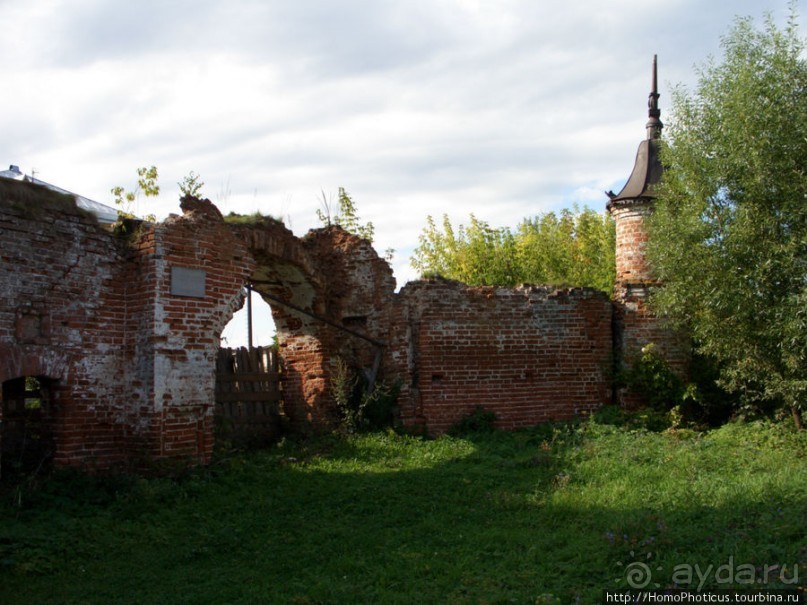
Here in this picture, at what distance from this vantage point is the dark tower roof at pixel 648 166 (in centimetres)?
1250

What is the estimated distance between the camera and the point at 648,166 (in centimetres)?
1277

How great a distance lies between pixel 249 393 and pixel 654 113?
834cm

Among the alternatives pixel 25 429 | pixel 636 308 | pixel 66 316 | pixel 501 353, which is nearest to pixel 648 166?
pixel 636 308

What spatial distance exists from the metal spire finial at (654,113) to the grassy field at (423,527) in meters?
5.57

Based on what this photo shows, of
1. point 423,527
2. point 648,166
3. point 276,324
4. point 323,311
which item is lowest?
point 423,527

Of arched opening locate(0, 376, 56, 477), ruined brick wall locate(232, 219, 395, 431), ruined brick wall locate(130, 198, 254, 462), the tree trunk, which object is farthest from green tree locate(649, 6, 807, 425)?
arched opening locate(0, 376, 56, 477)

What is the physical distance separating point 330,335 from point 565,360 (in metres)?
3.85

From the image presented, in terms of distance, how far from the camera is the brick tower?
12195 millimetres

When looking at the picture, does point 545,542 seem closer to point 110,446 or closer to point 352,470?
point 352,470

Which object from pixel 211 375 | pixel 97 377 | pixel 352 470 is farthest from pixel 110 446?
pixel 352 470

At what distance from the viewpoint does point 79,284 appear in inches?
339

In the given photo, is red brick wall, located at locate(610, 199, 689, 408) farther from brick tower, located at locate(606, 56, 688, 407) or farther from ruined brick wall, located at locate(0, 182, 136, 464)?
ruined brick wall, located at locate(0, 182, 136, 464)

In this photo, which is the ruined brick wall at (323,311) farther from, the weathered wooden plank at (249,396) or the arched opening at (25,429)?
the arched opening at (25,429)

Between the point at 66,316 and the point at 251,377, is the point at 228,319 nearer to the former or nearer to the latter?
the point at 66,316
